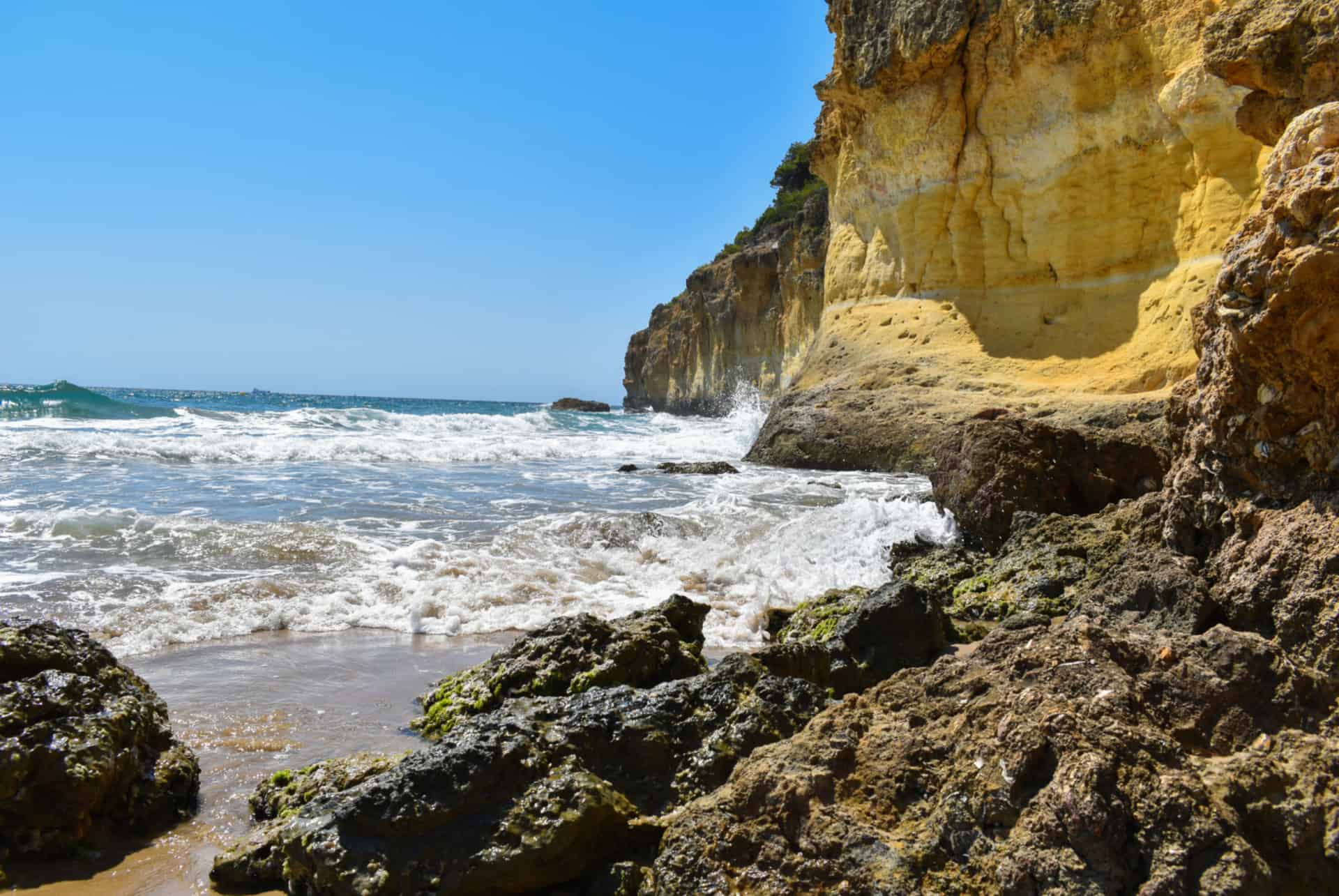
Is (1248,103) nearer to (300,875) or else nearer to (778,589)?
(778,589)

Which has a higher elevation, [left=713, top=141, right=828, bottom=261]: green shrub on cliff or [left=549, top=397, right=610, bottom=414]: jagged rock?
[left=713, top=141, right=828, bottom=261]: green shrub on cliff

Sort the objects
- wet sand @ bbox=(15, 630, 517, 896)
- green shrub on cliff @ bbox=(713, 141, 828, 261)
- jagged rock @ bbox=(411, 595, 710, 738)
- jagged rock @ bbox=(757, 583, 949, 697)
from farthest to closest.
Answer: green shrub on cliff @ bbox=(713, 141, 828, 261) → jagged rock @ bbox=(411, 595, 710, 738) → jagged rock @ bbox=(757, 583, 949, 697) → wet sand @ bbox=(15, 630, 517, 896)

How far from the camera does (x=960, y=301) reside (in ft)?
59.7

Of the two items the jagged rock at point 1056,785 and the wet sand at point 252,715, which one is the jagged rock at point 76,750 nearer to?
the wet sand at point 252,715

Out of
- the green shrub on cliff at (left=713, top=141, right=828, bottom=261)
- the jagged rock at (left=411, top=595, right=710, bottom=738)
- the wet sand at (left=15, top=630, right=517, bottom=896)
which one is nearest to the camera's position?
the wet sand at (left=15, top=630, right=517, bottom=896)

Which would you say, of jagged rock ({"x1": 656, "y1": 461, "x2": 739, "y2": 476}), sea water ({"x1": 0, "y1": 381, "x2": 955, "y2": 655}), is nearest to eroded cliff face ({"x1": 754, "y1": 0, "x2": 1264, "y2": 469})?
jagged rock ({"x1": 656, "y1": 461, "x2": 739, "y2": 476})

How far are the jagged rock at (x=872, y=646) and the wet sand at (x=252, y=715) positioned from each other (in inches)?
69.7

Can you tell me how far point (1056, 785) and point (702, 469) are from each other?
558 inches

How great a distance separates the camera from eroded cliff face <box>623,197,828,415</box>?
31.1m

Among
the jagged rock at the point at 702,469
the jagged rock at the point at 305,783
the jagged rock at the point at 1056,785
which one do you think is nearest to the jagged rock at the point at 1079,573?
the jagged rock at the point at 1056,785

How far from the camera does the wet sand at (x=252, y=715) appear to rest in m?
3.01

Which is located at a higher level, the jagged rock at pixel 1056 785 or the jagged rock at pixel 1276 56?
the jagged rock at pixel 1276 56

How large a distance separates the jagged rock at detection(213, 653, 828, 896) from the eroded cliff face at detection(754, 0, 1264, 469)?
1081cm

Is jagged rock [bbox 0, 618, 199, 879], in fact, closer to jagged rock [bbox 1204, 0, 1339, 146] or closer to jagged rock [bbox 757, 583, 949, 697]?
jagged rock [bbox 757, 583, 949, 697]
